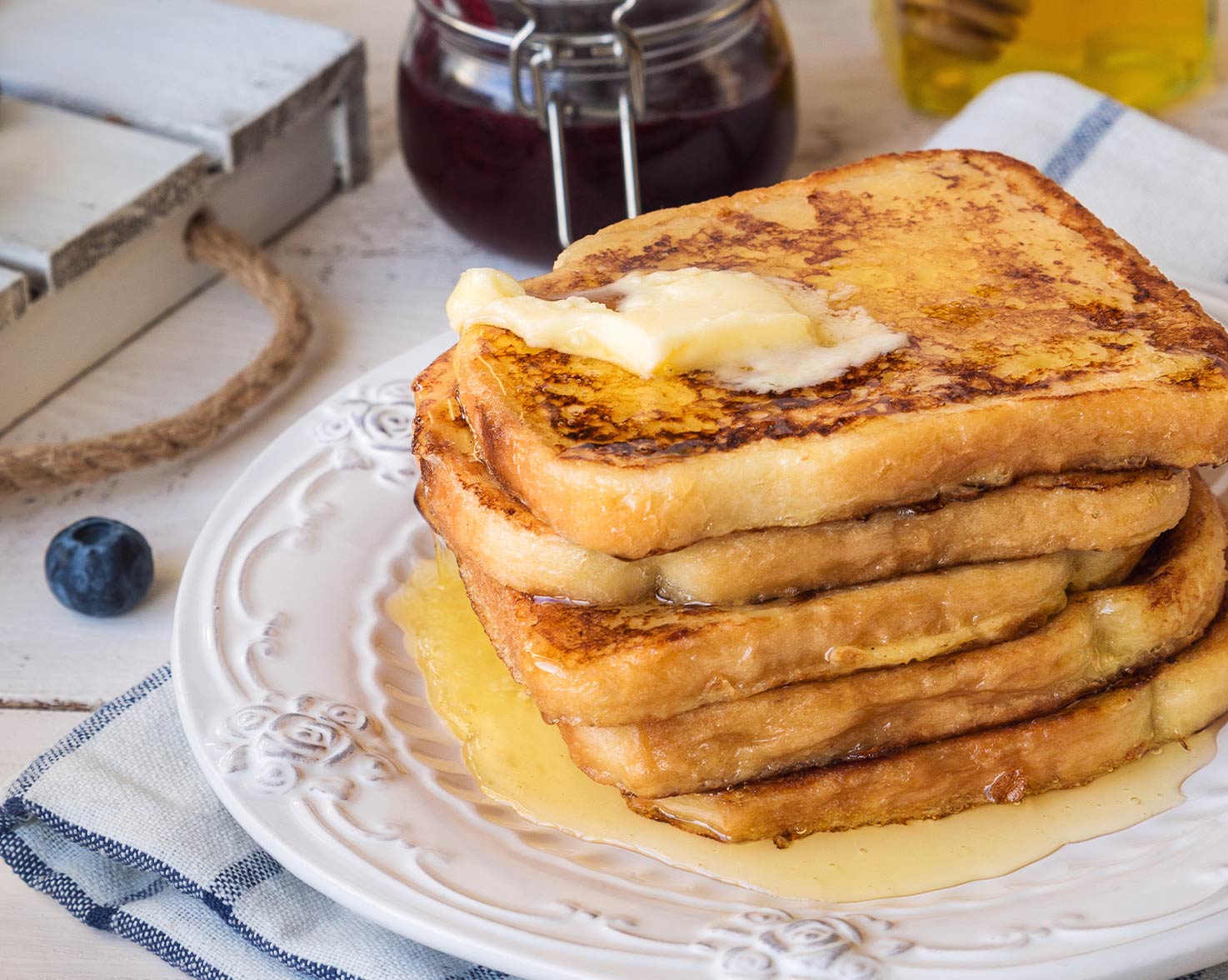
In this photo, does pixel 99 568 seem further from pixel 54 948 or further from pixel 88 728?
pixel 54 948

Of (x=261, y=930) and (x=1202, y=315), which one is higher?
(x=1202, y=315)

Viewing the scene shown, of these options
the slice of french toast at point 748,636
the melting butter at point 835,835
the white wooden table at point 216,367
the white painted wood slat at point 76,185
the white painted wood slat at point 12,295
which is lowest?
the white wooden table at point 216,367

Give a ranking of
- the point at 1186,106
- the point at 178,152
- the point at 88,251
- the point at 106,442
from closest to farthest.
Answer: the point at 106,442 < the point at 88,251 < the point at 178,152 < the point at 1186,106

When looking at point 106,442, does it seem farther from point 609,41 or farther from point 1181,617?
point 1181,617

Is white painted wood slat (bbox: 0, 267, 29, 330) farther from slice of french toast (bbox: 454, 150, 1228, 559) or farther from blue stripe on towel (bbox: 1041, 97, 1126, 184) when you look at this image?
blue stripe on towel (bbox: 1041, 97, 1126, 184)

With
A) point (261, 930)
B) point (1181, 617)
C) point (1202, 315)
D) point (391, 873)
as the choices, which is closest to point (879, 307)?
point (1202, 315)

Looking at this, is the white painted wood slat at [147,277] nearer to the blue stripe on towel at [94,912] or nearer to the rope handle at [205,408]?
the rope handle at [205,408]

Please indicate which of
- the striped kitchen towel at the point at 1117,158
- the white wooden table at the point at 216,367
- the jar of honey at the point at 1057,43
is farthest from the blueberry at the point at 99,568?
the jar of honey at the point at 1057,43

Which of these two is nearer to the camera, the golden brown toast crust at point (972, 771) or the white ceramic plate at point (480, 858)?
the white ceramic plate at point (480, 858)
